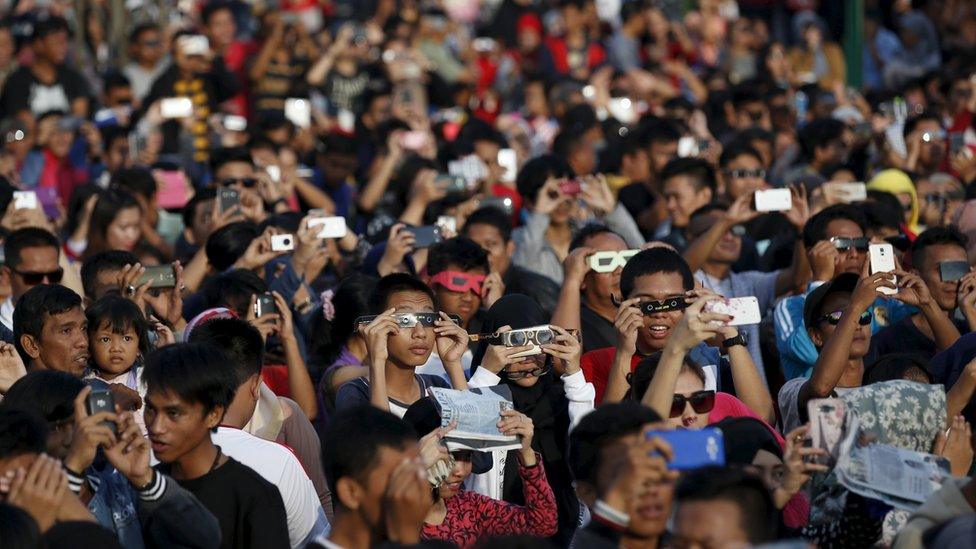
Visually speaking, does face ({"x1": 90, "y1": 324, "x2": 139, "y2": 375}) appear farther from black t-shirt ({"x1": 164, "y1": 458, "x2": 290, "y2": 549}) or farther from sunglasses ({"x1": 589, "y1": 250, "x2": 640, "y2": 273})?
sunglasses ({"x1": 589, "y1": 250, "x2": 640, "y2": 273})

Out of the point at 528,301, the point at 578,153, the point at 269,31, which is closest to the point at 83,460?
the point at 528,301

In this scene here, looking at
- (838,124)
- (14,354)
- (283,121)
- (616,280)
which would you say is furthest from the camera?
(283,121)

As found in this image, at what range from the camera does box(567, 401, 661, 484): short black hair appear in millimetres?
4750

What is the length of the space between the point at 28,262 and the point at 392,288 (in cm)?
209

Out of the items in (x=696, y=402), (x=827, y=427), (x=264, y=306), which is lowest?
(x=264, y=306)

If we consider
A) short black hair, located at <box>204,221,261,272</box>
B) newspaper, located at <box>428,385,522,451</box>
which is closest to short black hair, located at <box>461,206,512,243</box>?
short black hair, located at <box>204,221,261,272</box>

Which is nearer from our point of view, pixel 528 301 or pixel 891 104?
pixel 528 301

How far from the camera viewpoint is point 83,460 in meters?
4.71

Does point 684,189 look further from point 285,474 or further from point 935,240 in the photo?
point 285,474

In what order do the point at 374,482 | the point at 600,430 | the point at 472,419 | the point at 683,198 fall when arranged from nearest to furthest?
the point at 374,482 → the point at 600,430 → the point at 472,419 → the point at 683,198

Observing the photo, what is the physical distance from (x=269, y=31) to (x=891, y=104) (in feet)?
17.9

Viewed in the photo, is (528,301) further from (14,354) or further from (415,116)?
(415,116)

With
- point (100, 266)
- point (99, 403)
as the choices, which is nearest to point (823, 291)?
point (99, 403)

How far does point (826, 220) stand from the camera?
7.88 metres
